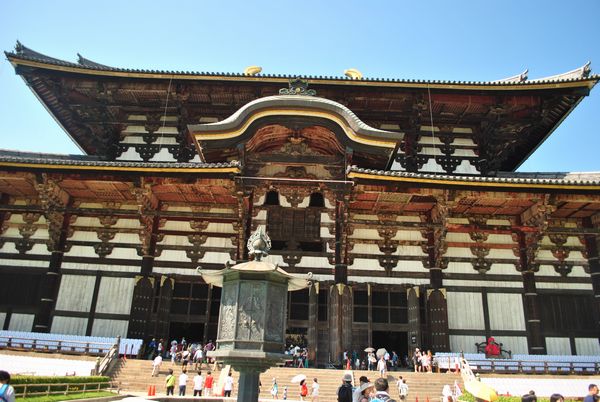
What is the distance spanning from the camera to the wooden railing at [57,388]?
1078cm

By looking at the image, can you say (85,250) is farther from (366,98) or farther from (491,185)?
(491,185)

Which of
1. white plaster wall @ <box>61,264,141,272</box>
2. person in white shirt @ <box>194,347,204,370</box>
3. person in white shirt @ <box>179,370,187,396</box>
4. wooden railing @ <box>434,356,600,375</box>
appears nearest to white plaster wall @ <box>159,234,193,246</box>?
white plaster wall @ <box>61,264,141,272</box>

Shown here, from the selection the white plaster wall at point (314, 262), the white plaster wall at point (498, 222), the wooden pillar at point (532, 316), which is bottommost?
the wooden pillar at point (532, 316)

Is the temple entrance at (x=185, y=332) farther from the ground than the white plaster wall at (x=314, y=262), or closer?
closer

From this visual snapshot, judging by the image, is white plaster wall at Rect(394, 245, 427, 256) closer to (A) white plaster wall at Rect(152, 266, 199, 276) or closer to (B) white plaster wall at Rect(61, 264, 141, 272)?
(A) white plaster wall at Rect(152, 266, 199, 276)

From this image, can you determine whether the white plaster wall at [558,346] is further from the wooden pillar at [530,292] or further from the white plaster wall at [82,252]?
the white plaster wall at [82,252]

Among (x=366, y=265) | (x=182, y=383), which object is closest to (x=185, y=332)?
(x=182, y=383)

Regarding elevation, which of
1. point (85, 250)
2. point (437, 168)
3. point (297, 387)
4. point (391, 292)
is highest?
point (437, 168)

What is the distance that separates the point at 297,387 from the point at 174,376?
3.83 m

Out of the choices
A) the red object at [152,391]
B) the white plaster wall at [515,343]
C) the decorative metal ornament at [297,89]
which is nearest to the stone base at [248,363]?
the red object at [152,391]

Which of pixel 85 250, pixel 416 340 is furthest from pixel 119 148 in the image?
pixel 416 340

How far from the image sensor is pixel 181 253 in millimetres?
18359

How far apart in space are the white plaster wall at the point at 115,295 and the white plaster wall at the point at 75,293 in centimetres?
42

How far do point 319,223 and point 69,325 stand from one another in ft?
34.4
